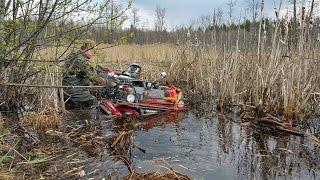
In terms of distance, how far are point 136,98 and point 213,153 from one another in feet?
8.34

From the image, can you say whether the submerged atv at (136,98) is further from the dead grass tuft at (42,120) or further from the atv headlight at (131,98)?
the dead grass tuft at (42,120)

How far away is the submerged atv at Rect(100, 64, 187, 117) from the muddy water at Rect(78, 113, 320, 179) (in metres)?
0.35

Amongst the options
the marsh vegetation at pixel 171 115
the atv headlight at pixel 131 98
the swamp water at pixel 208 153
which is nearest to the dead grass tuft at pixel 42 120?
the marsh vegetation at pixel 171 115

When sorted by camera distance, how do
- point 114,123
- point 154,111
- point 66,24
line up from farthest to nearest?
point 154,111
point 114,123
point 66,24

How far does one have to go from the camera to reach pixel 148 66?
587 inches

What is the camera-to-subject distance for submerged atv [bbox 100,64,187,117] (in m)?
8.41

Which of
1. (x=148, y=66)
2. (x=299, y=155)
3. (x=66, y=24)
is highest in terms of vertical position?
(x=66, y=24)

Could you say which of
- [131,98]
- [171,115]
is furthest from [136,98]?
[171,115]

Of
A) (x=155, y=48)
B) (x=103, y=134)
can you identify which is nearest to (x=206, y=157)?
(x=103, y=134)

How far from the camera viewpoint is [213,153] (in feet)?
20.8

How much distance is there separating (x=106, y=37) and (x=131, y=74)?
533cm

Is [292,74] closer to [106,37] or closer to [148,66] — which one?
→ [106,37]

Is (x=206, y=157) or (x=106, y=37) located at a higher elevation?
(x=106, y=37)

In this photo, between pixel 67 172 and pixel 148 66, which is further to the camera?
pixel 148 66
